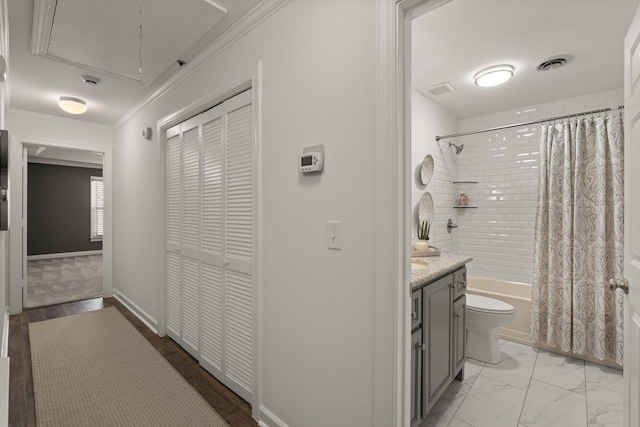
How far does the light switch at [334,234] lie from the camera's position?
4.49ft

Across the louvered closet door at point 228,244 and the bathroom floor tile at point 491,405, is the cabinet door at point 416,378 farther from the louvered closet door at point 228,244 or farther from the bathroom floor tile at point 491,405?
the louvered closet door at point 228,244

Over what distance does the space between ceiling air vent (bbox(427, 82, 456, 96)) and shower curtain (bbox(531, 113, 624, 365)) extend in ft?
3.36

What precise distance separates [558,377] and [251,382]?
2294 mm

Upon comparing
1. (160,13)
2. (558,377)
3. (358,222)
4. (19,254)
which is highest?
(160,13)

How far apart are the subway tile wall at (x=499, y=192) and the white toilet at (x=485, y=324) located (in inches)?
42.1

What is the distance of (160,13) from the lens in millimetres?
1789

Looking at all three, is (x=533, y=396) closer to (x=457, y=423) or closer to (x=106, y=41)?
(x=457, y=423)

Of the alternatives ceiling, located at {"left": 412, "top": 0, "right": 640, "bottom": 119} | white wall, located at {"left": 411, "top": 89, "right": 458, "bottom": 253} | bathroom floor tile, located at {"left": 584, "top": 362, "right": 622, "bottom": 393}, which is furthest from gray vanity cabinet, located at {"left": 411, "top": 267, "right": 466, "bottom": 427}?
ceiling, located at {"left": 412, "top": 0, "right": 640, "bottom": 119}

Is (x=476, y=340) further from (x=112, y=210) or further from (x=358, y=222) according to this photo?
(x=112, y=210)

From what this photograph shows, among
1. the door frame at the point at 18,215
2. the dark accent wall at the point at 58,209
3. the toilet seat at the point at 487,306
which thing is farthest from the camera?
the dark accent wall at the point at 58,209

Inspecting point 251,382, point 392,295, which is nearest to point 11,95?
point 251,382

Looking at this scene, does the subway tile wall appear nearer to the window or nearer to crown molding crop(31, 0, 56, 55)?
crown molding crop(31, 0, 56, 55)

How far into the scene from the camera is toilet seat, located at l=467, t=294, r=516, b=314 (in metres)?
2.38

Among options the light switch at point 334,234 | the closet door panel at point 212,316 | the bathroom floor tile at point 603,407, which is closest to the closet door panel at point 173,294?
the closet door panel at point 212,316
